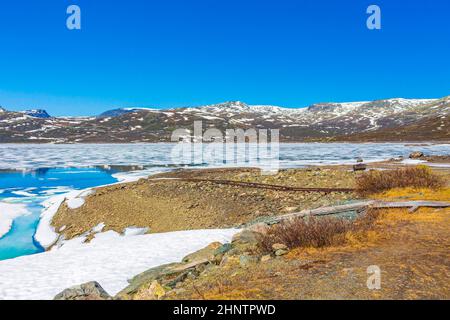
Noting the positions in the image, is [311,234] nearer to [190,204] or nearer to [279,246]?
[279,246]

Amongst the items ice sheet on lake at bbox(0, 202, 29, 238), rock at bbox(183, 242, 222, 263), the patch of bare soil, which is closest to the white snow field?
rock at bbox(183, 242, 222, 263)

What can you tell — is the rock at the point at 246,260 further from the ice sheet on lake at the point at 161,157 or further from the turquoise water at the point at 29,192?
the ice sheet on lake at the point at 161,157

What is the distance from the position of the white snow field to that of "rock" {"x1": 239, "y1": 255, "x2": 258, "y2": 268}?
116 inches

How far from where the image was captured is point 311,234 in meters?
8.62

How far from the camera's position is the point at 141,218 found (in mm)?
21234

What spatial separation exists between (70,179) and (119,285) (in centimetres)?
3455

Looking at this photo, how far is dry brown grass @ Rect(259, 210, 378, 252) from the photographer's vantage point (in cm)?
857

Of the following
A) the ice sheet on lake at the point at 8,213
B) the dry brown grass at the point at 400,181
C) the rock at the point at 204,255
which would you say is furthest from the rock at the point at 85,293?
the ice sheet on lake at the point at 8,213

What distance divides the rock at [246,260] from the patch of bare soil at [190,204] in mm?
8478

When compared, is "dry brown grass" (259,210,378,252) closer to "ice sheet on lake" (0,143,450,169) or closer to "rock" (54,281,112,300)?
"rock" (54,281,112,300)

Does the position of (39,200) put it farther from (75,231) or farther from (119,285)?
(119,285)

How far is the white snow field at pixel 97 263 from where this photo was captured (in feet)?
29.6

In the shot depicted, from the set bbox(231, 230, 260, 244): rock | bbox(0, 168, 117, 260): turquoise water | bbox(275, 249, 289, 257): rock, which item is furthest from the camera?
bbox(0, 168, 117, 260): turquoise water
